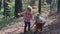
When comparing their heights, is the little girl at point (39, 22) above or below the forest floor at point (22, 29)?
above

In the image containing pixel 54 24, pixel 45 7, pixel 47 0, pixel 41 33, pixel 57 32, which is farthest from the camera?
pixel 47 0

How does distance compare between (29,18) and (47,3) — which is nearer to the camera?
(29,18)

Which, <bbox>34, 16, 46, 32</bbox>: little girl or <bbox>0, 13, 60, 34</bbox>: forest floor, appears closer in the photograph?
<bbox>34, 16, 46, 32</bbox>: little girl

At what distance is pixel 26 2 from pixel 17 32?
17.0 m

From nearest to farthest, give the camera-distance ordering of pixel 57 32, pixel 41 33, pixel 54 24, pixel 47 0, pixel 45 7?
pixel 41 33
pixel 57 32
pixel 54 24
pixel 45 7
pixel 47 0

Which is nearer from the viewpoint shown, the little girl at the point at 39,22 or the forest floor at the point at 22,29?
the little girl at the point at 39,22

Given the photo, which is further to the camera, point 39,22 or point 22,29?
point 22,29

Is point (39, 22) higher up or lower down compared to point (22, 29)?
higher up

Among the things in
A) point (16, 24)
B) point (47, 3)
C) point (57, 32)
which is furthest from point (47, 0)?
point (57, 32)

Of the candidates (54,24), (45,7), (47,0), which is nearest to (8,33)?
(54,24)

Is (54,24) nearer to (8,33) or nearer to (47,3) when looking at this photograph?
(8,33)

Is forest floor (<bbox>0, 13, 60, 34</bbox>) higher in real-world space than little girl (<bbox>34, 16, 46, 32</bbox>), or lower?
lower

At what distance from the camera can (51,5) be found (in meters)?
25.0

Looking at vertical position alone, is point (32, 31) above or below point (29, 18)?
below
